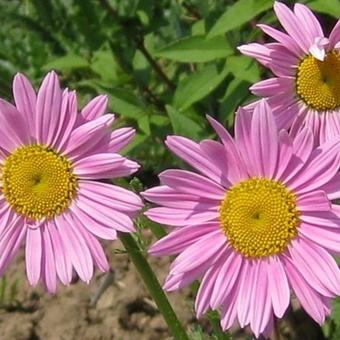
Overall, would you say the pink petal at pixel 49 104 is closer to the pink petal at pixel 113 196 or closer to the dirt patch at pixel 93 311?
the pink petal at pixel 113 196

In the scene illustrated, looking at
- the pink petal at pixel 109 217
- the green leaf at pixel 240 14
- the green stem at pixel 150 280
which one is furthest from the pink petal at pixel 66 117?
the green leaf at pixel 240 14

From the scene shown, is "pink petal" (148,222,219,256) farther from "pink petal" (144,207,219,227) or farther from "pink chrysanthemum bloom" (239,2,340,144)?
"pink chrysanthemum bloom" (239,2,340,144)

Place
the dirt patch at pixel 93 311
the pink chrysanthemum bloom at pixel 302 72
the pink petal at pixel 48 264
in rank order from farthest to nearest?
1. the dirt patch at pixel 93 311
2. the pink chrysanthemum bloom at pixel 302 72
3. the pink petal at pixel 48 264

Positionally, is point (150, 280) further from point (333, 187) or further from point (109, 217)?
point (333, 187)

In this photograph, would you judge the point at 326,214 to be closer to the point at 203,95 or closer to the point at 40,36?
the point at 203,95

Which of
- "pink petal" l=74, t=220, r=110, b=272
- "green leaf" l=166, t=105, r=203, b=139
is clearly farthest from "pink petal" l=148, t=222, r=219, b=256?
"green leaf" l=166, t=105, r=203, b=139

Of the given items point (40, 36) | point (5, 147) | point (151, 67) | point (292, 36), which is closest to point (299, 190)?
point (292, 36)
